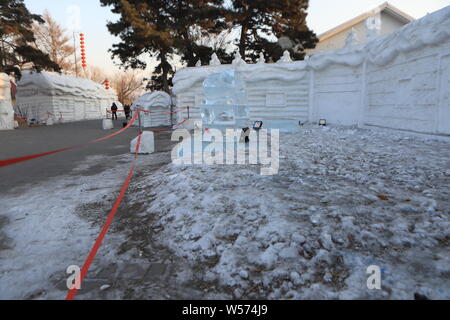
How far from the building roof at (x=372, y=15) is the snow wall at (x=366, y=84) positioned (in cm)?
825

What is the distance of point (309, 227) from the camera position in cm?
267

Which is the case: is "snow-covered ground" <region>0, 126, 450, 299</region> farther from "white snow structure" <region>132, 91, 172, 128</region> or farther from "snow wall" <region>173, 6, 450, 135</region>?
"white snow structure" <region>132, 91, 172, 128</region>

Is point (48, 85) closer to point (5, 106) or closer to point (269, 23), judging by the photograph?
point (5, 106)

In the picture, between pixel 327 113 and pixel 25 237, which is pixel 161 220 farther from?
pixel 327 113

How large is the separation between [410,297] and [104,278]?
210cm

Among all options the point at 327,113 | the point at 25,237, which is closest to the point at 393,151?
the point at 25,237

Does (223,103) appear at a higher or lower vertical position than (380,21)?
lower

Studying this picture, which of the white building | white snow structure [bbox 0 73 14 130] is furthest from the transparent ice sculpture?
white snow structure [bbox 0 73 14 130]

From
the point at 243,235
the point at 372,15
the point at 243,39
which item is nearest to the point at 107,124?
the point at 243,39

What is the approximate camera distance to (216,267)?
2.27 m

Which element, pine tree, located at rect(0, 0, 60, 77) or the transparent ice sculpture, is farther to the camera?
pine tree, located at rect(0, 0, 60, 77)

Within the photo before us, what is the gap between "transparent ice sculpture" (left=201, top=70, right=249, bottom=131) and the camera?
7812 millimetres

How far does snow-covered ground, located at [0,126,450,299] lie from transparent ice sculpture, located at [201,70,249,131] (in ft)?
10.8

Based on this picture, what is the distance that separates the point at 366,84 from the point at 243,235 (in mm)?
10638
